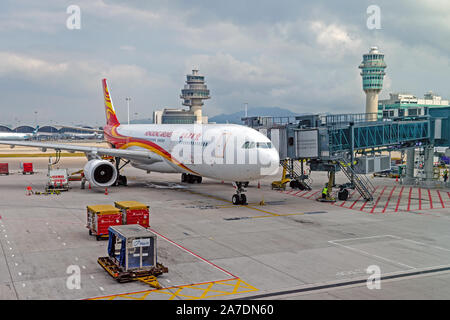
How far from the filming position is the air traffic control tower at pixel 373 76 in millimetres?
172637

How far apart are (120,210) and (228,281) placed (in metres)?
8.22

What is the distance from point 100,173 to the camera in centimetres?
3431

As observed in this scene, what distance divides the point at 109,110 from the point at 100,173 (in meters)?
16.3

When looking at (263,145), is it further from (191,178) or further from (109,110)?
(109,110)

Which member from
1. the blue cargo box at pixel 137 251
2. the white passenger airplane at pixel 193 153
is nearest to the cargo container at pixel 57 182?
the white passenger airplane at pixel 193 153

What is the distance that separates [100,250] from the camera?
17969mm

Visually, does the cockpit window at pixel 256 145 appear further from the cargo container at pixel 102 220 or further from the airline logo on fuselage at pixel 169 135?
the cargo container at pixel 102 220

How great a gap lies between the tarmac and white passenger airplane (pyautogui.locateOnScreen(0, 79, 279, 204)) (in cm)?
201

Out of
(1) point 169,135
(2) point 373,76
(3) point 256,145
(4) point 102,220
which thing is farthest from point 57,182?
(2) point 373,76

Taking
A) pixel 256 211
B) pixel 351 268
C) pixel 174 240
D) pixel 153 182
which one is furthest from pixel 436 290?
pixel 153 182

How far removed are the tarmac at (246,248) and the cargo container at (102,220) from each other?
0.44 meters

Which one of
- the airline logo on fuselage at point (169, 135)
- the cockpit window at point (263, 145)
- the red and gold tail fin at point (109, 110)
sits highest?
the red and gold tail fin at point (109, 110)
